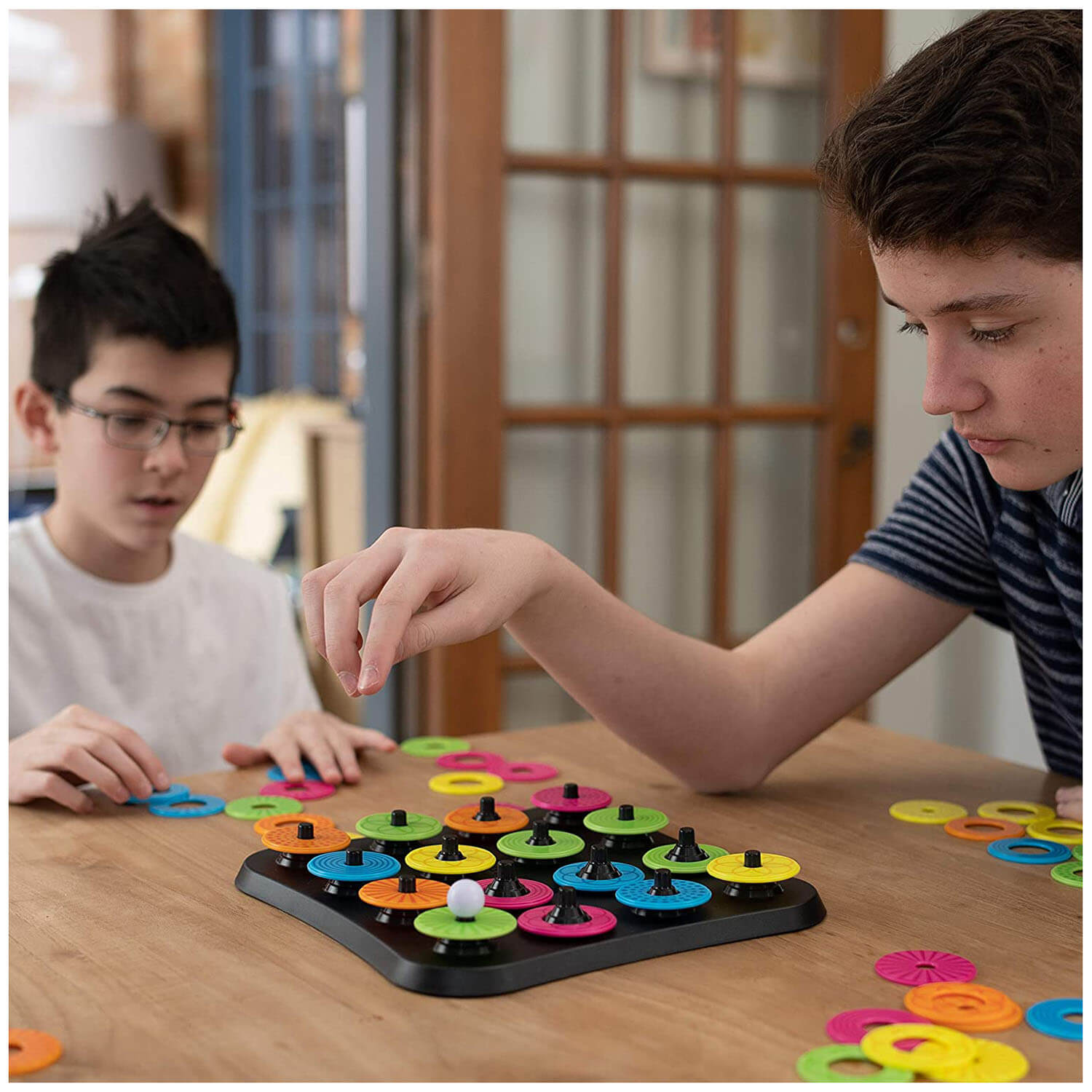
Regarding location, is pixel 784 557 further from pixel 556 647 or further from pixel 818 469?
pixel 556 647

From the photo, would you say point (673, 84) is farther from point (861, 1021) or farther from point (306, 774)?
point (861, 1021)

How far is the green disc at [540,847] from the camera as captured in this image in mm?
876

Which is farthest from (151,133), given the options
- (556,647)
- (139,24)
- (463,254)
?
(556,647)

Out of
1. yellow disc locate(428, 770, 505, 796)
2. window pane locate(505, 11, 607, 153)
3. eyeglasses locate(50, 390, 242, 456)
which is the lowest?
yellow disc locate(428, 770, 505, 796)

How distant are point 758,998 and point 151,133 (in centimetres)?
532

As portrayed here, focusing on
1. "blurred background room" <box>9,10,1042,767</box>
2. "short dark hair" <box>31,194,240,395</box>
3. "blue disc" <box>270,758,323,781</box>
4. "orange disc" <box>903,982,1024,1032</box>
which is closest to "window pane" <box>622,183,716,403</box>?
"blurred background room" <box>9,10,1042,767</box>

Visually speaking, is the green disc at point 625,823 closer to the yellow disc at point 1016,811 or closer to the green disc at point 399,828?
the green disc at point 399,828

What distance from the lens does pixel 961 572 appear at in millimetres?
1200

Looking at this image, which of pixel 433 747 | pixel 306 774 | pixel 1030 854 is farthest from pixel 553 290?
pixel 1030 854

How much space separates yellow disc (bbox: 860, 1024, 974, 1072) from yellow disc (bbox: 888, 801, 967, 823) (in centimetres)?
38

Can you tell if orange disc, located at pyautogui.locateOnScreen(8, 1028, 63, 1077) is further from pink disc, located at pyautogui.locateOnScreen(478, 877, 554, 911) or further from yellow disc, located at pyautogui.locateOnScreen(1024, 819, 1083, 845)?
yellow disc, located at pyautogui.locateOnScreen(1024, 819, 1083, 845)

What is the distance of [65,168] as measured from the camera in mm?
5168

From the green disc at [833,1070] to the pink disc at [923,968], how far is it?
0.31ft

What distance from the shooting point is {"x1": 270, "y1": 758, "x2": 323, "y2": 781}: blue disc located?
1.14 m
